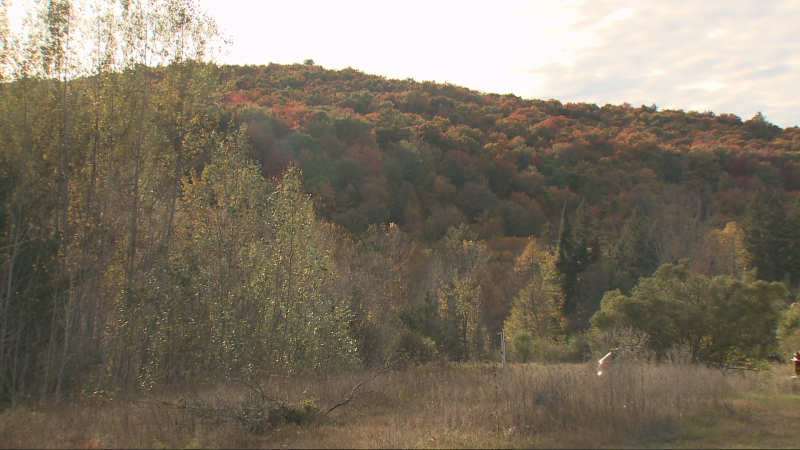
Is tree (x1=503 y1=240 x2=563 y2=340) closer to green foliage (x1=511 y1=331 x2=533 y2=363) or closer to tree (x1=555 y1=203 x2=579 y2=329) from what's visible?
tree (x1=555 y1=203 x2=579 y2=329)

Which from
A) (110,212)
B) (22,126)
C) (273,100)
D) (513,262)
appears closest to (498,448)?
(110,212)

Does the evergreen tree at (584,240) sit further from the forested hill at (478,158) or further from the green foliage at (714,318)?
the green foliage at (714,318)

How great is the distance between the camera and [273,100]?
221ft

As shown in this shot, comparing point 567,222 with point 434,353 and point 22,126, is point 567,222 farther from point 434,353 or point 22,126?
point 22,126

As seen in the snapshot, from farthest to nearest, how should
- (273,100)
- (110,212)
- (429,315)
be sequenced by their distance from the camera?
(273,100) < (429,315) < (110,212)

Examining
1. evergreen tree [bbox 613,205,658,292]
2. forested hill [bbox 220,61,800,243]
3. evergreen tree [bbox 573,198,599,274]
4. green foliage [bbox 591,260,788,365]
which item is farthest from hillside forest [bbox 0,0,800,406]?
forested hill [bbox 220,61,800,243]

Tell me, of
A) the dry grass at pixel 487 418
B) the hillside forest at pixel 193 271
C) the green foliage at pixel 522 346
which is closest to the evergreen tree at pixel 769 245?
the hillside forest at pixel 193 271

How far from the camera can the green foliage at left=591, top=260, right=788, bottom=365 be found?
21266mm

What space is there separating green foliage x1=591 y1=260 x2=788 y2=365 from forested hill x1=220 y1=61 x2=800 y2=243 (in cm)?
2860

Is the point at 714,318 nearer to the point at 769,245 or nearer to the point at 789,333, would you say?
the point at 789,333

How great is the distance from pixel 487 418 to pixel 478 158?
63560mm

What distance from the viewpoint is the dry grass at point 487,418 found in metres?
8.09

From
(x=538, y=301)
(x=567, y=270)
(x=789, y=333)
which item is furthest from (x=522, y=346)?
(x=567, y=270)

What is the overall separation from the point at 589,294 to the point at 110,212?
40.4 meters
